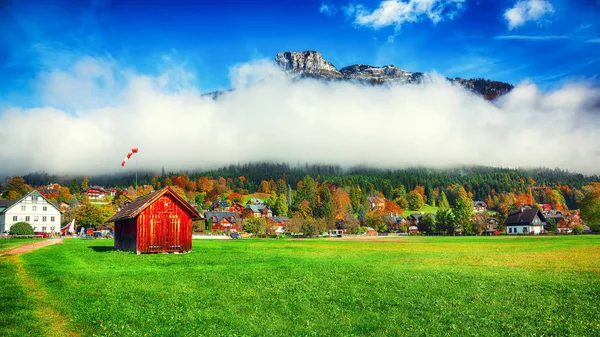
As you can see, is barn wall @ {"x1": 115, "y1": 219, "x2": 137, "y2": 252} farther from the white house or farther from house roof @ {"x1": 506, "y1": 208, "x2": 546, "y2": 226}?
house roof @ {"x1": 506, "y1": 208, "x2": 546, "y2": 226}

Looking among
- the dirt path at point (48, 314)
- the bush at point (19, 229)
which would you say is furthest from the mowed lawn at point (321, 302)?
the bush at point (19, 229)

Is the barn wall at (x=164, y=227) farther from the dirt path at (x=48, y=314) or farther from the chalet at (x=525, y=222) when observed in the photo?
the chalet at (x=525, y=222)

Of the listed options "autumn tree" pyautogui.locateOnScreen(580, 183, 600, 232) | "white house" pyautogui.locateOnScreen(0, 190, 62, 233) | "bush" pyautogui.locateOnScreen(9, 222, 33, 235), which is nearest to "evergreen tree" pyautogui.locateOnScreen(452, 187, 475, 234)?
"autumn tree" pyautogui.locateOnScreen(580, 183, 600, 232)

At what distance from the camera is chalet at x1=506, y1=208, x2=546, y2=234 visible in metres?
166

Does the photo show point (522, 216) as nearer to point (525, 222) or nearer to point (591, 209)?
point (525, 222)

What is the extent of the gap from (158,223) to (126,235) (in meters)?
5.88

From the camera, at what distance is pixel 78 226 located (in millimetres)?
147875

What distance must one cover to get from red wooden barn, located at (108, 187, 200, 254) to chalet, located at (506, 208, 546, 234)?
149199mm

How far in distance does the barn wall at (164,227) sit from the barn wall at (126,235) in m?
1.40

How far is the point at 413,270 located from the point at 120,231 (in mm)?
40786

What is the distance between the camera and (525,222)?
16812 cm

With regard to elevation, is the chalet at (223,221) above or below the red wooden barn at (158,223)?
below

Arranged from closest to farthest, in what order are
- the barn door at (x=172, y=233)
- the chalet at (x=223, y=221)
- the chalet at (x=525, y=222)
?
the barn door at (x=172, y=233) → the chalet at (x=525, y=222) → the chalet at (x=223, y=221)

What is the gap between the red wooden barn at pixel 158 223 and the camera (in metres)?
50.8
